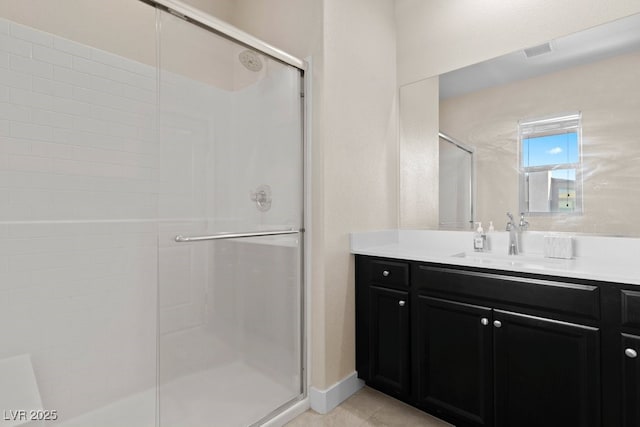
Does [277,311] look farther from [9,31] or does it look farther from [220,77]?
[9,31]

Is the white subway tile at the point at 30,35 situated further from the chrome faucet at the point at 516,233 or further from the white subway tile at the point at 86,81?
the chrome faucet at the point at 516,233

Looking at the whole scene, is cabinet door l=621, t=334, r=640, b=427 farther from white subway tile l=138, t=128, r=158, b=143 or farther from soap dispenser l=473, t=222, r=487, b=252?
white subway tile l=138, t=128, r=158, b=143

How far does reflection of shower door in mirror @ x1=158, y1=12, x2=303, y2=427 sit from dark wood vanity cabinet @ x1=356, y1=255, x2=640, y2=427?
57 centimetres

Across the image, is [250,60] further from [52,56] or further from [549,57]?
[549,57]

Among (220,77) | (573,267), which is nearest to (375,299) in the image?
(573,267)

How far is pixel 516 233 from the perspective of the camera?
194 cm

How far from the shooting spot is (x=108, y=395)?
1.78m

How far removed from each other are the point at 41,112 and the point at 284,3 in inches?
60.1

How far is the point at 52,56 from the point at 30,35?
0.11 m

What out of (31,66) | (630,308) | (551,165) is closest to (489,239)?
(551,165)

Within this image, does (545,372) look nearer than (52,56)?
Yes

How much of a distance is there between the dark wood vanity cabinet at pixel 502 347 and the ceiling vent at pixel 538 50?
1.31 meters

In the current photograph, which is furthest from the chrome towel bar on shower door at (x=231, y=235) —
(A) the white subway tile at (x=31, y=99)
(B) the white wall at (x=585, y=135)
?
(B) the white wall at (x=585, y=135)

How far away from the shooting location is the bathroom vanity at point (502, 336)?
126cm
